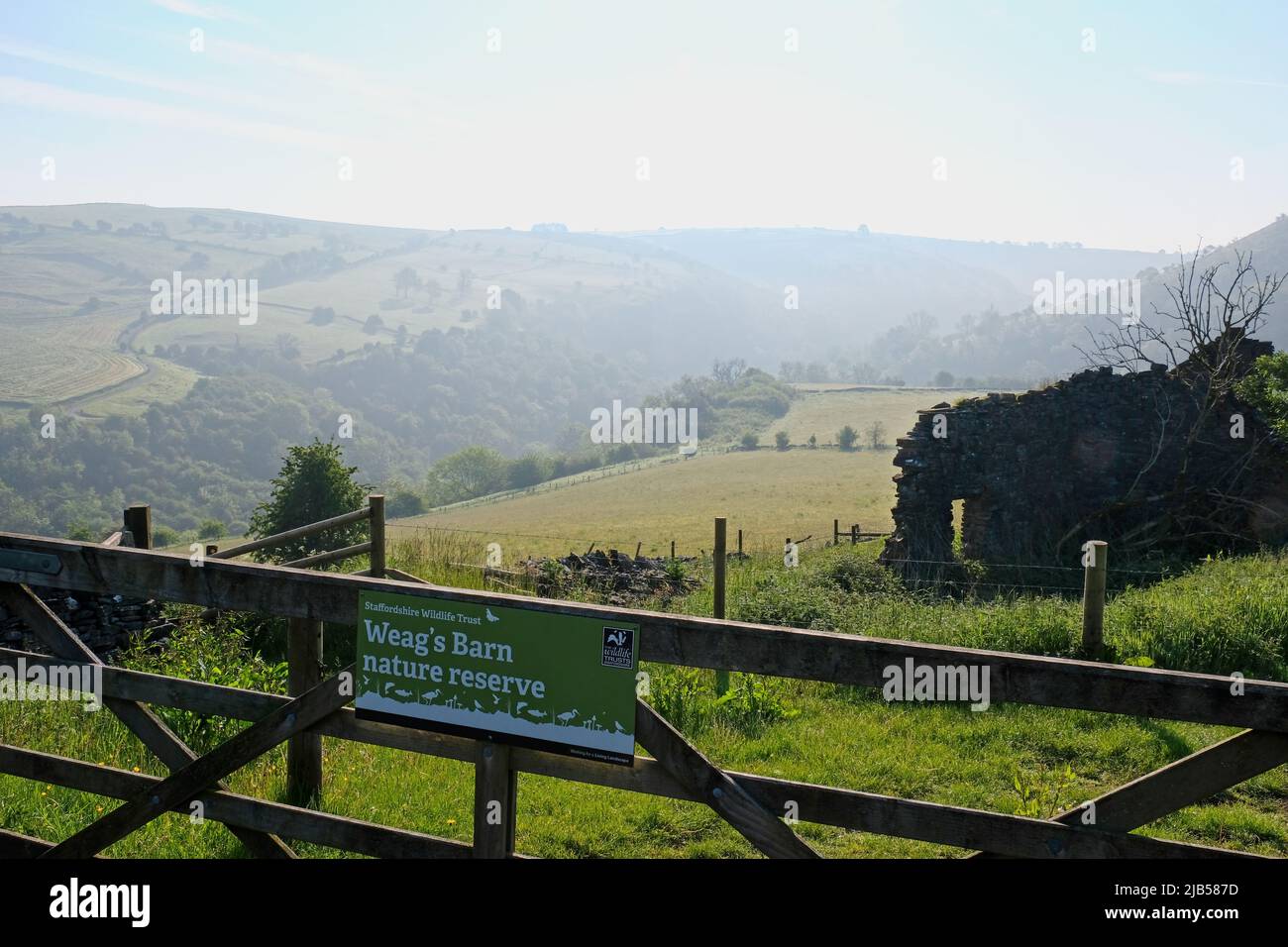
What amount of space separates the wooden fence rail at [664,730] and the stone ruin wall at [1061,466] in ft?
51.2

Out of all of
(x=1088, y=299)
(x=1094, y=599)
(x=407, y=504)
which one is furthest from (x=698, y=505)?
(x=1094, y=599)

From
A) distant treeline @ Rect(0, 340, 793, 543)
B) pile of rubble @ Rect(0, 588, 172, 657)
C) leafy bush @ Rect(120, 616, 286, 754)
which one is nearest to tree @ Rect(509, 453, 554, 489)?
distant treeline @ Rect(0, 340, 793, 543)

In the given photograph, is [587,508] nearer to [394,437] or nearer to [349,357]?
[394,437]

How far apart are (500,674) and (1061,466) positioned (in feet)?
60.7

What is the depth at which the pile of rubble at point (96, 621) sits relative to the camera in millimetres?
10195

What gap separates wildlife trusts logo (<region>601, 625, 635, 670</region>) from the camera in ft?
9.89

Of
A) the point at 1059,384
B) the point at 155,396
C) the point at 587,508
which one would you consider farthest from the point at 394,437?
the point at 1059,384

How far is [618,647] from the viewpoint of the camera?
9.96 ft

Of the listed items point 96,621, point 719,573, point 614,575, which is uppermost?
point 719,573

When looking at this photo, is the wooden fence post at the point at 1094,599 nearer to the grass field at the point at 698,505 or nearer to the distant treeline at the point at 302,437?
the grass field at the point at 698,505

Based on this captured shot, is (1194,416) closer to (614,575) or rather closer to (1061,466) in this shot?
(1061,466)

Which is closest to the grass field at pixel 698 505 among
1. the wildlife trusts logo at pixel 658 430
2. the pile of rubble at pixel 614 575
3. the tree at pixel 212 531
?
the tree at pixel 212 531
